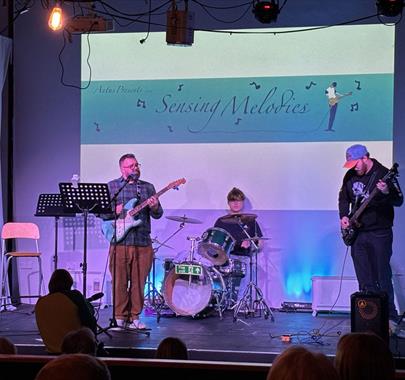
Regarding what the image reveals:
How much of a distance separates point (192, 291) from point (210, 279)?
0.94 feet

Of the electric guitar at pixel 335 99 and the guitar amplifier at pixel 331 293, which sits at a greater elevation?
the electric guitar at pixel 335 99

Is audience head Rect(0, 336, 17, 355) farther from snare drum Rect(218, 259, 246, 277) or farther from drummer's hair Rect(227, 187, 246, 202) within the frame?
drummer's hair Rect(227, 187, 246, 202)

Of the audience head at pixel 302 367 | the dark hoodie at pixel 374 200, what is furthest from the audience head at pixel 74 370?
the dark hoodie at pixel 374 200

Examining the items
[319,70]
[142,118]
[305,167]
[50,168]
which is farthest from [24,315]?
[319,70]

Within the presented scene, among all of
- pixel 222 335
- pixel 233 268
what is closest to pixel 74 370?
pixel 222 335

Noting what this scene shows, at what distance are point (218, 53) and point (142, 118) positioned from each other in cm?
127

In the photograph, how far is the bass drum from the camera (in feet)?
23.7

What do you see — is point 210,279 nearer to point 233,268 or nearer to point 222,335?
point 233,268

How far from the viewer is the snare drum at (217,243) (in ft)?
23.5

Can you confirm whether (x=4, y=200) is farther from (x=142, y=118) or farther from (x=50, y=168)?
(x=142, y=118)

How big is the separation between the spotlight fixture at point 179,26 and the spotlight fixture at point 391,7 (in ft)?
6.33

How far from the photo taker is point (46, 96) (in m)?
8.83

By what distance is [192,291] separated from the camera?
Answer: 732 cm

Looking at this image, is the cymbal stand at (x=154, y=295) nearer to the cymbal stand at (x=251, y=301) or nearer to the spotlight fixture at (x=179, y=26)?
the cymbal stand at (x=251, y=301)
